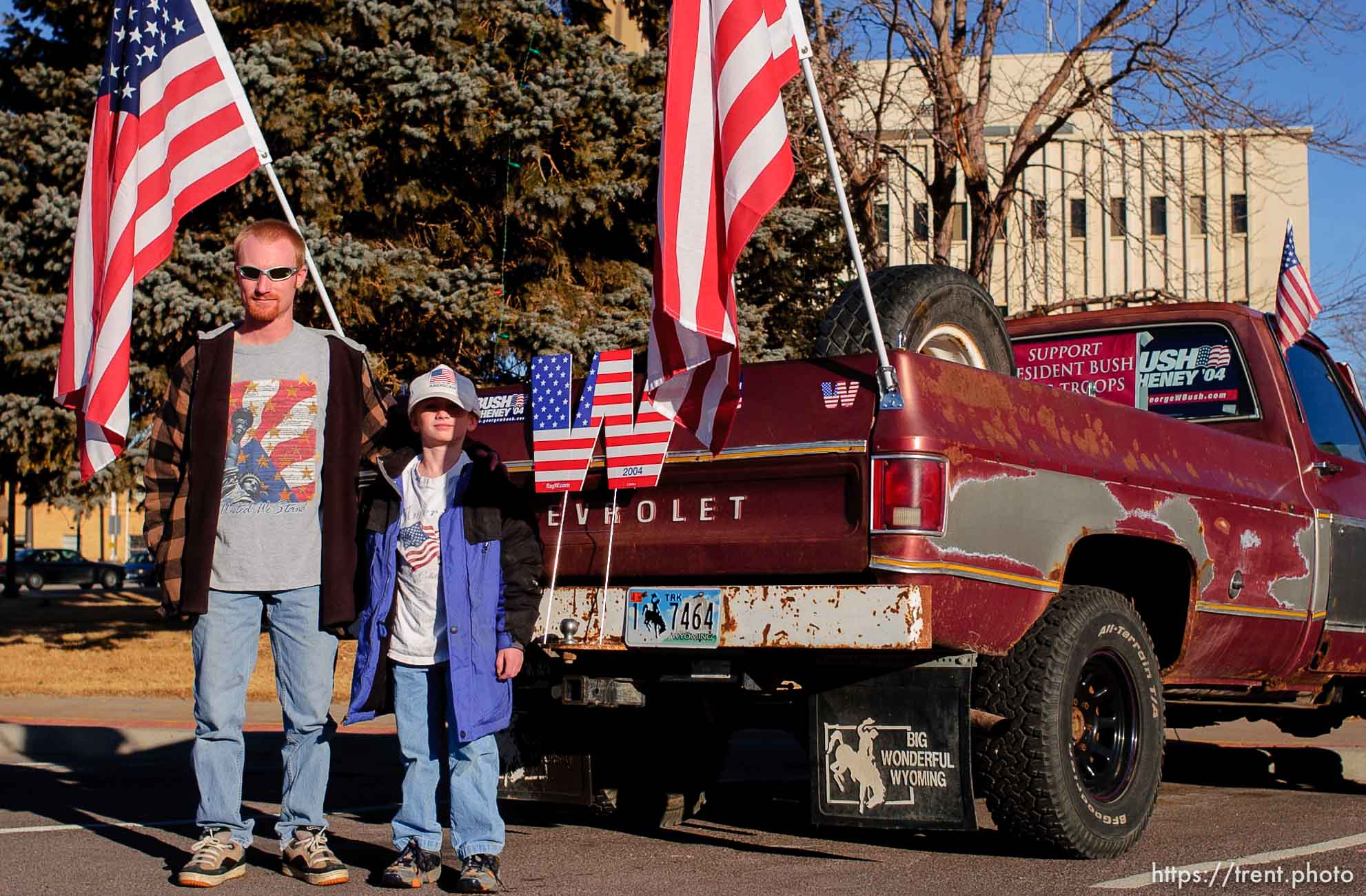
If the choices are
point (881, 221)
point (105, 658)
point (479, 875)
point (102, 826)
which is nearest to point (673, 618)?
point (479, 875)

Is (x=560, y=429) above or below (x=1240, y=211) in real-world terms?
below

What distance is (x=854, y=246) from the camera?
15.8ft

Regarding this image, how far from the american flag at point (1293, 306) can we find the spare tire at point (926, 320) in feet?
5.63

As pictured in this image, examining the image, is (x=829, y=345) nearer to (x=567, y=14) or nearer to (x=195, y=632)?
(x=195, y=632)

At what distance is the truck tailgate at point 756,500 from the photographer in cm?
481

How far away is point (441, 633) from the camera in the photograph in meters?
4.73

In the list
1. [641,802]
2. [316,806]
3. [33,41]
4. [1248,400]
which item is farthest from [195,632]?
[33,41]

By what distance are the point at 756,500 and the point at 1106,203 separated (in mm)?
13699

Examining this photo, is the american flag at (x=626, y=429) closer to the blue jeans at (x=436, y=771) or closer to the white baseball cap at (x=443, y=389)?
the white baseball cap at (x=443, y=389)

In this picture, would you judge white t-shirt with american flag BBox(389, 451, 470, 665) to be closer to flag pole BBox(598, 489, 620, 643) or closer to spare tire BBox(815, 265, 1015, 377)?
flag pole BBox(598, 489, 620, 643)

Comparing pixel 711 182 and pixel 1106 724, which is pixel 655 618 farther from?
pixel 1106 724

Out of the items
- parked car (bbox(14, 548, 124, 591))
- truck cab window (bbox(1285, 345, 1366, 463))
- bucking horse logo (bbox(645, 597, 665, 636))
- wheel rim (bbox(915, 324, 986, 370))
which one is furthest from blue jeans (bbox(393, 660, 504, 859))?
parked car (bbox(14, 548, 124, 591))

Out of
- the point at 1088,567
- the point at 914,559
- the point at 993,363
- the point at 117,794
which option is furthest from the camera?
the point at 117,794

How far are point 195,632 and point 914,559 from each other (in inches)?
86.7
